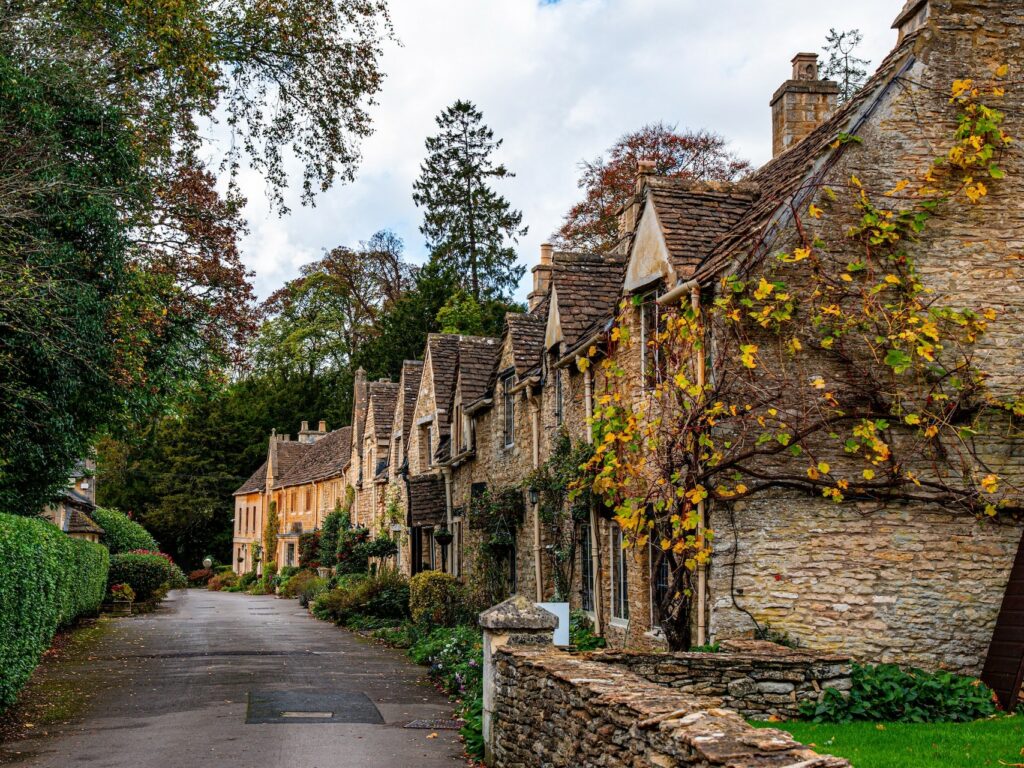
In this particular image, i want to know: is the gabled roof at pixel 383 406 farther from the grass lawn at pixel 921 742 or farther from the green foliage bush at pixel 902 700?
the grass lawn at pixel 921 742

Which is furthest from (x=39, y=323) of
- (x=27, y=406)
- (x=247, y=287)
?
(x=247, y=287)

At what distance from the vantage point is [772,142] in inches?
775

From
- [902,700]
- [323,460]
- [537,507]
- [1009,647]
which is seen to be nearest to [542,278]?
[537,507]

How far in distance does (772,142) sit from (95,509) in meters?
38.5

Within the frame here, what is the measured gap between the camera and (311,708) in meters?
15.2

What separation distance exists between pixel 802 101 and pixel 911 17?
453cm

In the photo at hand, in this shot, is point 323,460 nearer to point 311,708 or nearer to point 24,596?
point 311,708

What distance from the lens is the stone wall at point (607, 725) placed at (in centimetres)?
577

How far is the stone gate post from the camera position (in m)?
11.6

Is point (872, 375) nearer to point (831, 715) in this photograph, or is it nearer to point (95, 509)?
point (831, 715)

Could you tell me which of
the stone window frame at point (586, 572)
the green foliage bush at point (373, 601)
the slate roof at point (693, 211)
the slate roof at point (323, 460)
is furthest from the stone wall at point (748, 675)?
the slate roof at point (323, 460)

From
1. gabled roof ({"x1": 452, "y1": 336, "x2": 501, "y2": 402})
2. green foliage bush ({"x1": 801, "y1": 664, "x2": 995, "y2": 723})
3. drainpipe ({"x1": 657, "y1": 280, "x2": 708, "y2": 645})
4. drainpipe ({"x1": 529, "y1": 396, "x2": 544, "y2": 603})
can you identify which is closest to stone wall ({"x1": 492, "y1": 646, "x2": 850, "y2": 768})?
green foliage bush ({"x1": 801, "y1": 664, "x2": 995, "y2": 723})

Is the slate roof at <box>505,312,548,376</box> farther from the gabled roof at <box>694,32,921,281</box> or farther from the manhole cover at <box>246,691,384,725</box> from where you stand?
the manhole cover at <box>246,691,384,725</box>

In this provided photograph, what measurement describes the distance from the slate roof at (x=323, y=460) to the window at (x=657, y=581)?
3457 centimetres
